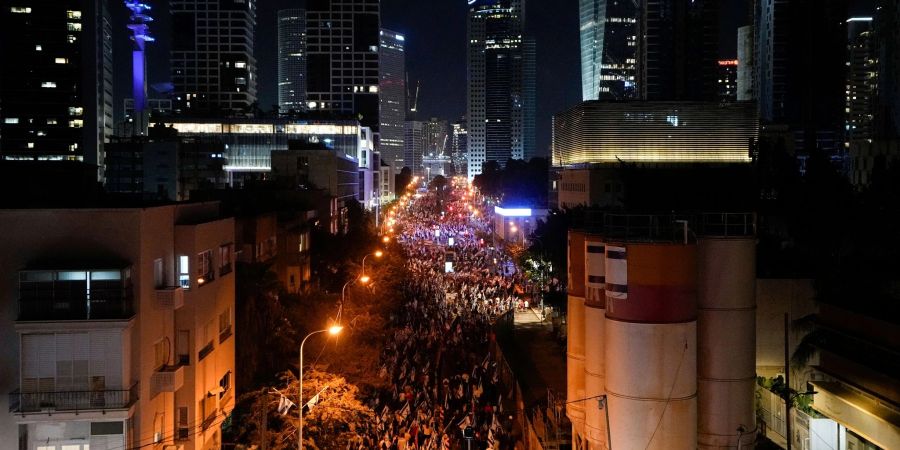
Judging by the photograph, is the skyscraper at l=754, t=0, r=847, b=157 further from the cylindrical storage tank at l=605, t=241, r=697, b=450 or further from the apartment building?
the apartment building

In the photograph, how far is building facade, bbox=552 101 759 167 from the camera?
74938mm

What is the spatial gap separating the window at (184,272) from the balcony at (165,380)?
78.7 inches

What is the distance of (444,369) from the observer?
31719mm

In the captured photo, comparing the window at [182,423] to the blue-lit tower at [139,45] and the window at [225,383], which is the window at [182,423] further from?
the blue-lit tower at [139,45]

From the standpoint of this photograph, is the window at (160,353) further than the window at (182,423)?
No

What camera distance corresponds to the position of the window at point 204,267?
20062 mm

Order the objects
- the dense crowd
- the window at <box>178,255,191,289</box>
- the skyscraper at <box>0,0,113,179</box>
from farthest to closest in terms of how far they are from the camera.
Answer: the skyscraper at <box>0,0,113,179</box>, the dense crowd, the window at <box>178,255,191,289</box>

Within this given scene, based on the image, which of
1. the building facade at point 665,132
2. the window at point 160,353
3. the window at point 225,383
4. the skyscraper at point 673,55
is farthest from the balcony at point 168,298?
the skyscraper at point 673,55

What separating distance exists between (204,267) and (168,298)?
9.89 ft

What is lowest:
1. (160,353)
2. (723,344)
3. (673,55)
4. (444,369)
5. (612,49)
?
(444,369)

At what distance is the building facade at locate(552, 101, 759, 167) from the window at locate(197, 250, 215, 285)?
58.0 m

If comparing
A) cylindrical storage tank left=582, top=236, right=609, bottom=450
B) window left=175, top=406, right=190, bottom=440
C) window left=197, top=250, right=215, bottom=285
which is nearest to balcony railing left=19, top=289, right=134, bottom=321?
window left=197, top=250, right=215, bottom=285

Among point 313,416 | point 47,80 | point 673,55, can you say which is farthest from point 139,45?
point 313,416

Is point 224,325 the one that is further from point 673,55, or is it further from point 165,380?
point 673,55
